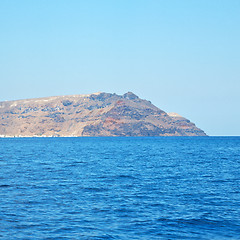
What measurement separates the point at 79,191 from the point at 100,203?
21.4 ft

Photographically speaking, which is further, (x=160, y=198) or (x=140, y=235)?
(x=160, y=198)

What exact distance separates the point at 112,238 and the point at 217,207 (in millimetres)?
12037

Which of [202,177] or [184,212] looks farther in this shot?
[202,177]

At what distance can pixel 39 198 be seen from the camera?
33.2 m

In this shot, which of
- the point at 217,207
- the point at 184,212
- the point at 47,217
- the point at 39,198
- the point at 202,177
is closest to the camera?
the point at 47,217

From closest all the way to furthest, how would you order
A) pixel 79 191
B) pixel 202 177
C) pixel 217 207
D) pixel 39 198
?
pixel 217 207 → pixel 39 198 → pixel 79 191 → pixel 202 177

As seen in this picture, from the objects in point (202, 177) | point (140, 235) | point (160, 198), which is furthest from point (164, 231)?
point (202, 177)

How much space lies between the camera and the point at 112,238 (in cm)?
2170

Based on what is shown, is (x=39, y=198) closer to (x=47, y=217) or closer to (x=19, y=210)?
(x=19, y=210)

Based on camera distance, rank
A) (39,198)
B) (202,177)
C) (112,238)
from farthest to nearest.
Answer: (202,177) → (39,198) → (112,238)

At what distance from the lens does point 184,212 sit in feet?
92.8

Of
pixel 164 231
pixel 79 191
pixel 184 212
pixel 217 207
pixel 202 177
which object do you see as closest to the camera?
pixel 164 231

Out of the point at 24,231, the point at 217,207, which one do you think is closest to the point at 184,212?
the point at 217,207

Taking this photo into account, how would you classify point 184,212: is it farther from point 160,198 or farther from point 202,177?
point 202,177
